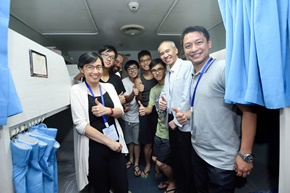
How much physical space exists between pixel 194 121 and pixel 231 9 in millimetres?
637

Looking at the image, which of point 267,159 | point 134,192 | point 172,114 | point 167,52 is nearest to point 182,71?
point 167,52

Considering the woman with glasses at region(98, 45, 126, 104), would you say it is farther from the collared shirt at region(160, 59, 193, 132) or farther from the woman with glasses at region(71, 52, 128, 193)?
the collared shirt at region(160, 59, 193, 132)

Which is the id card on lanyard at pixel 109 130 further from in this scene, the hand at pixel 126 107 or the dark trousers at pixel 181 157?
the hand at pixel 126 107

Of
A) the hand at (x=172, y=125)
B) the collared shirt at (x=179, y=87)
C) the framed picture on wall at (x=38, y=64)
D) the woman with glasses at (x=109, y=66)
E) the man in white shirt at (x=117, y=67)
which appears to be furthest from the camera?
the man in white shirt at (x=117, y=67)

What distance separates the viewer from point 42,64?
0.89 m

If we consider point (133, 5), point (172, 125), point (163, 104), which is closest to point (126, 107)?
point (163, 104)

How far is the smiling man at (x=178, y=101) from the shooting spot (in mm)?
1329

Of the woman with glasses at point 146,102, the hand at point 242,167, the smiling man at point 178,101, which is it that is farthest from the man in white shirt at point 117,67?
the hand at point 242,167

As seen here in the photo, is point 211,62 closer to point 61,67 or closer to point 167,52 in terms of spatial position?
point 167,52

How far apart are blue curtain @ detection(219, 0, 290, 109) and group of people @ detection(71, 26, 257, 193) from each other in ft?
0.53

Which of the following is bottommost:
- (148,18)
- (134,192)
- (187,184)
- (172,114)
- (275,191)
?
(134,192)

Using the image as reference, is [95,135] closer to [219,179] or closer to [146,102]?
[219,179]

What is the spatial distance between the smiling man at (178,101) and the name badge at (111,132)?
49cm

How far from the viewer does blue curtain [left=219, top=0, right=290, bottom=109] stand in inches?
23.5
